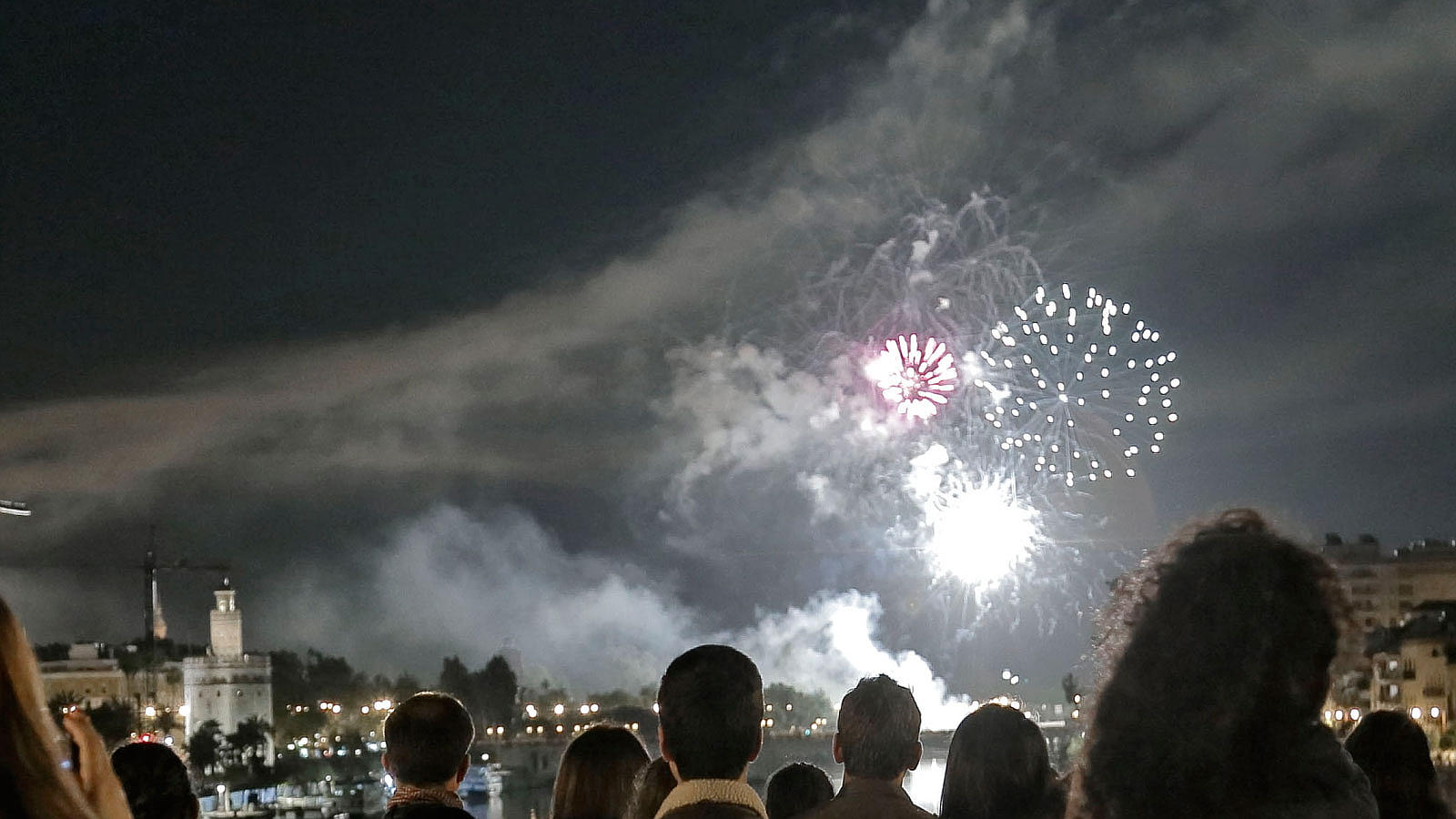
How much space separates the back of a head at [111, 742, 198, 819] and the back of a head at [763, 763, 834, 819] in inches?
107

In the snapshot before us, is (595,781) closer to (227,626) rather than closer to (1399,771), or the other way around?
(1399,771)

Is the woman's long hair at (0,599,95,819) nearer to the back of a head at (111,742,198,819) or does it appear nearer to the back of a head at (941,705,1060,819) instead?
the back of a head at (111,742,198,819)

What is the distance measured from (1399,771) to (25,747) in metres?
4.51

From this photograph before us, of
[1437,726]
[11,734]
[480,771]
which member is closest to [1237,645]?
[11,734]

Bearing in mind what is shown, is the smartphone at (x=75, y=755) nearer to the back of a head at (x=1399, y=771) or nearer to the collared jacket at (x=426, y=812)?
the collared jacket at (x=426, y=812)

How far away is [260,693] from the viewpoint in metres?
124

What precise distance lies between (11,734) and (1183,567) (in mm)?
2065

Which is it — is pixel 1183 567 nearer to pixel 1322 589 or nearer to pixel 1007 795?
pixel 1322 589

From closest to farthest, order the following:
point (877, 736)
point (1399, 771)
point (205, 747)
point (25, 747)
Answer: point (25, 747), point (1399, 771), point (877, 736), point (205, 747)

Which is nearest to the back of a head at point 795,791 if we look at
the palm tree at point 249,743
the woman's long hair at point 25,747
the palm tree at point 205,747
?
the woman's long hair at point 25,747

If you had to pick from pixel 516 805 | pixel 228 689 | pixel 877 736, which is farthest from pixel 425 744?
pixel 228 689

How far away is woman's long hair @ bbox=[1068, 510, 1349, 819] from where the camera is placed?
3.10m

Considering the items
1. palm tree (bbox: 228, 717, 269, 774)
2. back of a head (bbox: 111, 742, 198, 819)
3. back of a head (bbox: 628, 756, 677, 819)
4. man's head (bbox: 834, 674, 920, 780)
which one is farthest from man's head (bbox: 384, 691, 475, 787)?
palm tree (bbox: 228, 717, 269, 774)

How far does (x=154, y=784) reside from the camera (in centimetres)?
622
